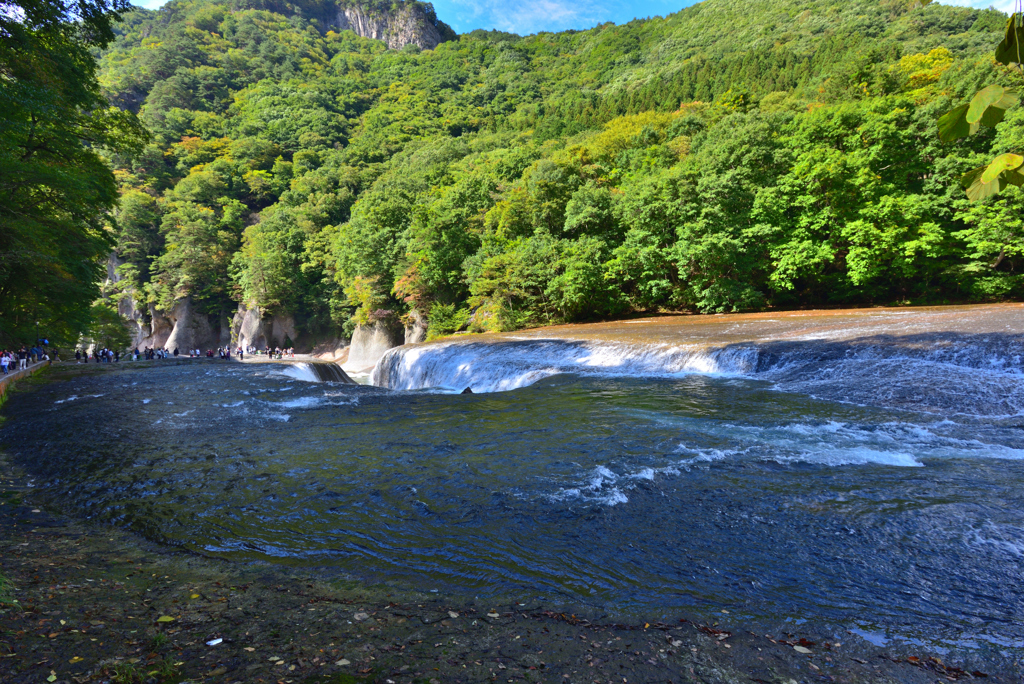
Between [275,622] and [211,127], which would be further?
[211,127]

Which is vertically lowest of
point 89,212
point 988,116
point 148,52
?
point 988,116

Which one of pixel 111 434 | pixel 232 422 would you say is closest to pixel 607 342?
pixel 232 422

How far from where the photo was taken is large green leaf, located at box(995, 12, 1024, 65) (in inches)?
58.2

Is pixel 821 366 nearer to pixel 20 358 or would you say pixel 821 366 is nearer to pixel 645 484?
pixel 645 484

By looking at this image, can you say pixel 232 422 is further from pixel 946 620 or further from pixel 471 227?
pixel 471 227

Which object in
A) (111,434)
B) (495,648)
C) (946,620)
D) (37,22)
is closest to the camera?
(495,648)

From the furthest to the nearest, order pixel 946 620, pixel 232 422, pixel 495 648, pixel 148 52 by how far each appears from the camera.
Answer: pixel 148 52 → pixel 232 422 → pixel 946 620 → pixel 495 648

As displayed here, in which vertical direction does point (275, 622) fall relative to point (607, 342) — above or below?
below

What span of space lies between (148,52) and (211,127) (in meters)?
24.6

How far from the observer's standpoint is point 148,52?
8625 cm

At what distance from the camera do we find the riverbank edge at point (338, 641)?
126 inches

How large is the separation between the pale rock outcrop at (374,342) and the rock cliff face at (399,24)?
101m

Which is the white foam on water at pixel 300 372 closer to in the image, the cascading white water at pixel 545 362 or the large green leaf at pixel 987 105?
the cascading white water at pixel 545 362

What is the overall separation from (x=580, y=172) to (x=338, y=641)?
3620 cm
